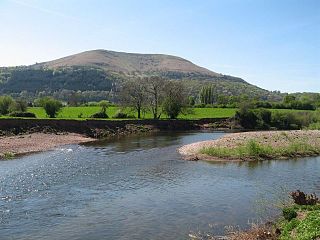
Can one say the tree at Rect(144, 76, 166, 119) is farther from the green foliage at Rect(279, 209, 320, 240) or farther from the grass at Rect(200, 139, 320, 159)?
the green foliage at Rect(279, 209, 320, 240)

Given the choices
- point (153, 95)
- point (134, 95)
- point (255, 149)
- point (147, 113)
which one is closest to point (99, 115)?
point (134, 95)

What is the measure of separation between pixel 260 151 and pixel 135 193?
23343mm

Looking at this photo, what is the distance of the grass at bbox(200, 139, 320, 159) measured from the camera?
166 feet

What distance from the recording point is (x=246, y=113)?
107 meters

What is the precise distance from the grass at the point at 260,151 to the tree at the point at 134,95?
52.4 metres

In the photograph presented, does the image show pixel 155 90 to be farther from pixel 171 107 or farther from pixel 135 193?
pixel 135 193

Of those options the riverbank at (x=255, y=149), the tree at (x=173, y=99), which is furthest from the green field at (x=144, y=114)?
the riverbank at (x=255, y=149)

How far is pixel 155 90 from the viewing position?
4087 inches

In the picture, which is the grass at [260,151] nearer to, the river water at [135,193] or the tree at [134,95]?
the river water at [135,193]

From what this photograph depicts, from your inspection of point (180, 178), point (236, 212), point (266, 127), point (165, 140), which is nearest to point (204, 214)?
point (236, 212)

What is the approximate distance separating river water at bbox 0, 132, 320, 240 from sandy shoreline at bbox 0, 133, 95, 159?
480 centimetres

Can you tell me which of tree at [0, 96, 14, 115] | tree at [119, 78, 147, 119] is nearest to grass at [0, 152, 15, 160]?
tree at [0, 96, 14, 115]

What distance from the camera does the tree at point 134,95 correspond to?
103875mm

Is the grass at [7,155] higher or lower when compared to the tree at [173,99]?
lower
